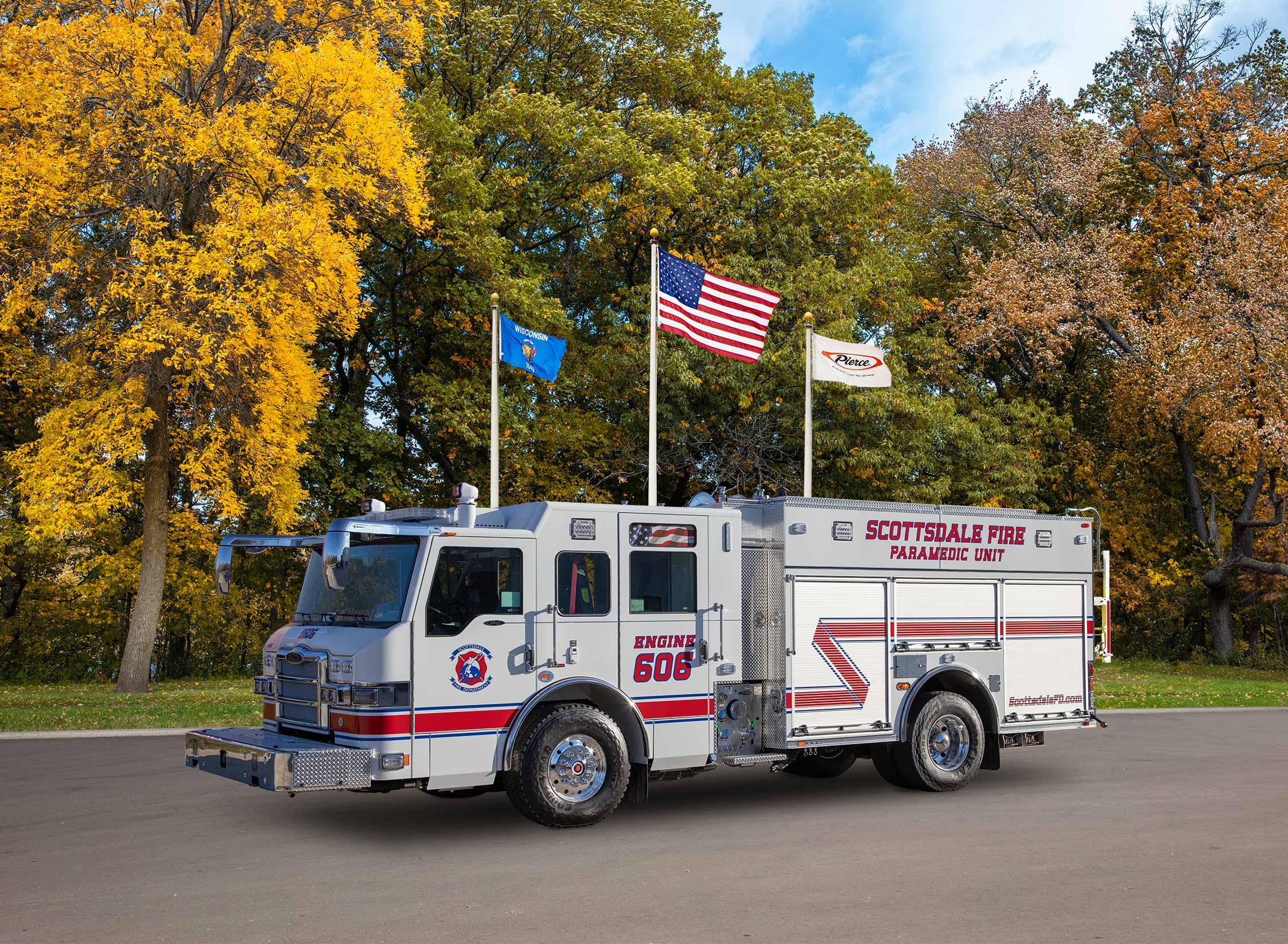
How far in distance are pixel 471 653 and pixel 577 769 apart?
4.32 ft

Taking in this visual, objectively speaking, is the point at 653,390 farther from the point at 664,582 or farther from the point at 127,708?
the point at 127,708

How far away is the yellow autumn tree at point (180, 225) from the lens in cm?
2177

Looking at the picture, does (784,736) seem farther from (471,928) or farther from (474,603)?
(471,928)

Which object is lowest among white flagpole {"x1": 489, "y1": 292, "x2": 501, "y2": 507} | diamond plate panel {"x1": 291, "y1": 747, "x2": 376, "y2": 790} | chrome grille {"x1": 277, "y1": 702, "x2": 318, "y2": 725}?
diamond plate panel {"x1": 291, "y1": 747, "x2": 376, "y2": 790}

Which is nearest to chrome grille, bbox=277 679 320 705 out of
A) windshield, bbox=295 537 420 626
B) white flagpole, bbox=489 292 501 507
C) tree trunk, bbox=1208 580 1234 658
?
windshield, bbox=295 537 420 626

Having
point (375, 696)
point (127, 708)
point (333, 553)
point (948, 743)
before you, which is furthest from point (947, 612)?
point (127, 708)

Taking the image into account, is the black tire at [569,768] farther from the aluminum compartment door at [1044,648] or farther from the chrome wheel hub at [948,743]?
the aluminum compartment door at [1044,648]

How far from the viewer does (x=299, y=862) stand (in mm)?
8609

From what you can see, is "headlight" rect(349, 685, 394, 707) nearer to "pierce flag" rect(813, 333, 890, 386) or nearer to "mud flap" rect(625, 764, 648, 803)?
"mud flap" rect(625, 764, 648, 803)

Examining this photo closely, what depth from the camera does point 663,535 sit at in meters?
10.5

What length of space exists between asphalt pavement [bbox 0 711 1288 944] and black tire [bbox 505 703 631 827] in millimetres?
217

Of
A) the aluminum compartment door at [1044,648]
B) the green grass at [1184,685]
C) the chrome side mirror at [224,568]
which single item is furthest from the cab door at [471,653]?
the green grass at [1184,685]

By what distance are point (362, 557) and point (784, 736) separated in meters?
4.00

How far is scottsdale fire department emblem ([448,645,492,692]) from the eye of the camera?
928 cm
